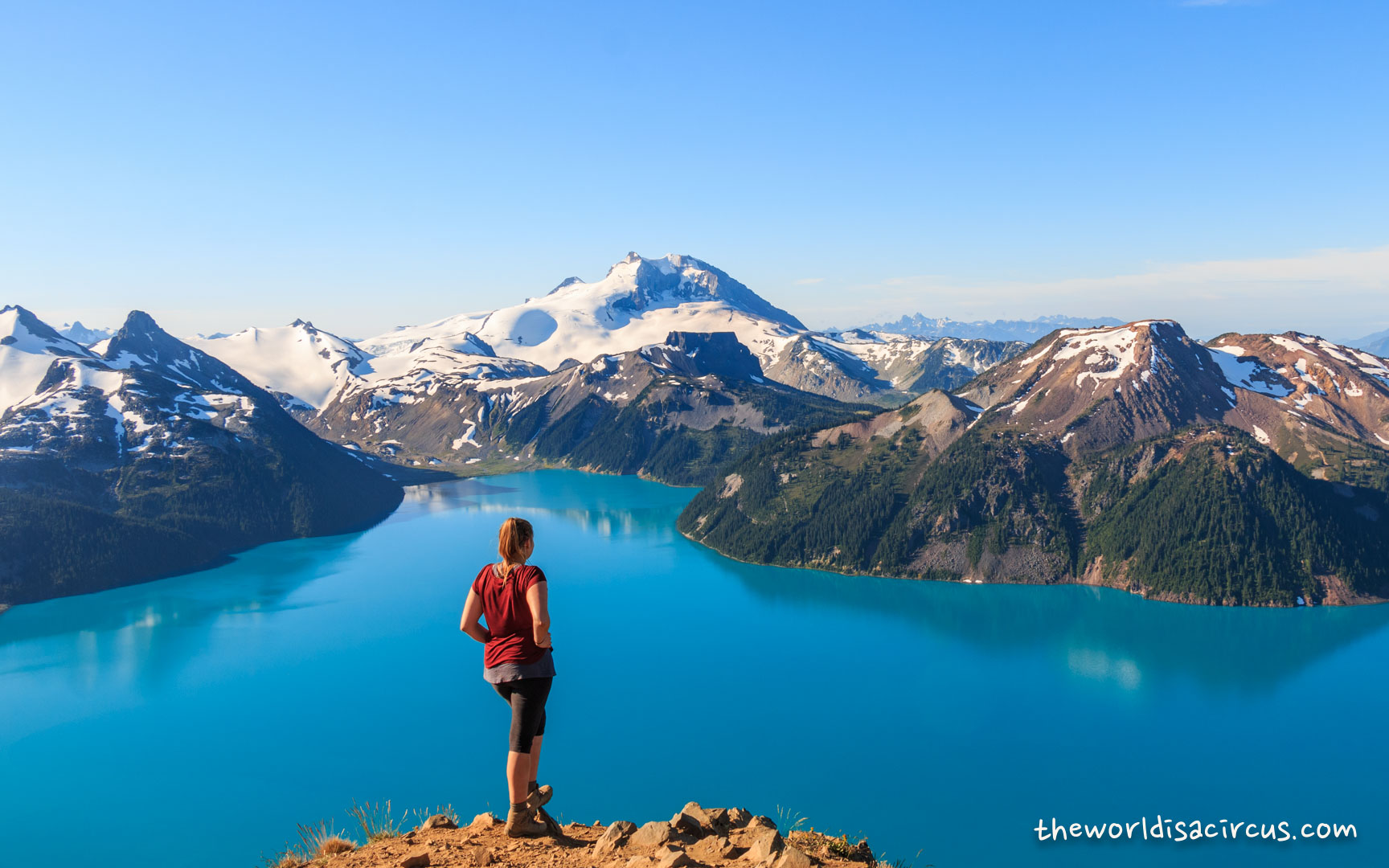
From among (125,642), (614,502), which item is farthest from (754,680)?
(614,502)

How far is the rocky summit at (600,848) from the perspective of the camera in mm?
13281

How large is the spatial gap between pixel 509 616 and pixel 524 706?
1.42m

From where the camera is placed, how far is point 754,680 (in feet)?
262

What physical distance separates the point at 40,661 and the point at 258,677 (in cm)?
2851

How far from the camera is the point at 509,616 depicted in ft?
42.0

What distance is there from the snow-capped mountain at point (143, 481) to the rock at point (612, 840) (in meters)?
134

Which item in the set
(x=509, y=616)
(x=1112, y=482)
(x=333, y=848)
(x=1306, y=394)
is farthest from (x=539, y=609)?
(x=1306, y=394)

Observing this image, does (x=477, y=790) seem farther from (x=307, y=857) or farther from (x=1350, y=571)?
(x=1350, y=571)

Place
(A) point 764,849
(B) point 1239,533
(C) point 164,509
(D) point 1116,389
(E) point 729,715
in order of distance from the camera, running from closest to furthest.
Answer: (A) point 764,849 → (E) point 729,715 → (B) point 1239,533 → (D) point 1116,389 → (C) point 164,509

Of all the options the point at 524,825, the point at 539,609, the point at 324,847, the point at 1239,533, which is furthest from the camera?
the point at 1239,533

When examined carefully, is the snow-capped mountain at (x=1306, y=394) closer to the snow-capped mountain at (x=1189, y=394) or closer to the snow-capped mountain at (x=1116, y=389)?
the snow-capped mountain at (x=1189, y=394)

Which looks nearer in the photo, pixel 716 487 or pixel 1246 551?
pixel 1246 551

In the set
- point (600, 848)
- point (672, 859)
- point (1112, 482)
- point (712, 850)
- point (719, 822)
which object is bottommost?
point (1112, 482)

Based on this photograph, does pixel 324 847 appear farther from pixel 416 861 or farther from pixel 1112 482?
pixel 1112 482
